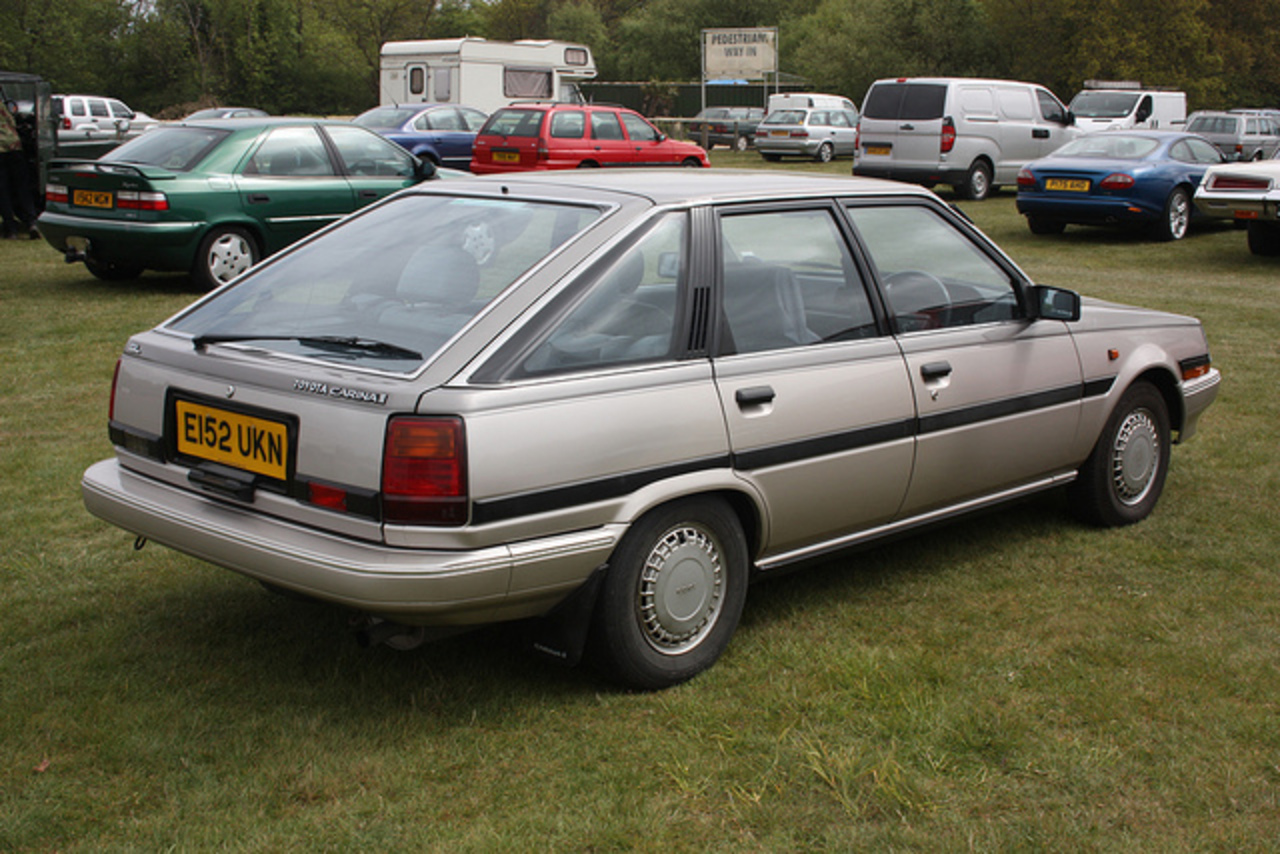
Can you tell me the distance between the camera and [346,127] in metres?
12.0

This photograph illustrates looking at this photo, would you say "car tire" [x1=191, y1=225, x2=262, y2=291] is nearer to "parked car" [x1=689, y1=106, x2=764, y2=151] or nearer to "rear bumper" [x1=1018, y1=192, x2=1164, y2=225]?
"rear bumper" [x1=1018, y1=192, x2=1164, y2=225]

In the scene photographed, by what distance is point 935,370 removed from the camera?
14.1ft

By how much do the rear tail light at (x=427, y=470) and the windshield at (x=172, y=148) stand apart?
8.59 m

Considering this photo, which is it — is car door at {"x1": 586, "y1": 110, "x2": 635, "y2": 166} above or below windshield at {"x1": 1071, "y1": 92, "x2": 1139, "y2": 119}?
below

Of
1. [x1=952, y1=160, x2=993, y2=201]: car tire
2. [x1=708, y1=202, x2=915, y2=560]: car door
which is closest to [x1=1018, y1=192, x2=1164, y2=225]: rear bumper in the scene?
[x1=952, y1=160, x2=993, y2=201]: car tire

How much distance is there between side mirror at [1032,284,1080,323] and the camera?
4686mm

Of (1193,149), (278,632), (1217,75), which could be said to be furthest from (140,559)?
(1217,75)

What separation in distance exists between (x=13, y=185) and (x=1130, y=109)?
71.3 ft

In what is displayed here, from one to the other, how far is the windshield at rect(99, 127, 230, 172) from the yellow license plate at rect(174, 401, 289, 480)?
25.8 feet

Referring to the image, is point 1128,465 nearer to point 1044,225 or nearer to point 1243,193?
point 1243,193

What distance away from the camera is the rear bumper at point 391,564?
3123 mm

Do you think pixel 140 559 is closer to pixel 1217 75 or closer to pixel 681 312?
pixel 681 312

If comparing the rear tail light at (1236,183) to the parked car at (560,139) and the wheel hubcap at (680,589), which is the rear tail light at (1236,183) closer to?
the parked car at (560,139)

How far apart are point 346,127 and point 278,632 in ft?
29.1
